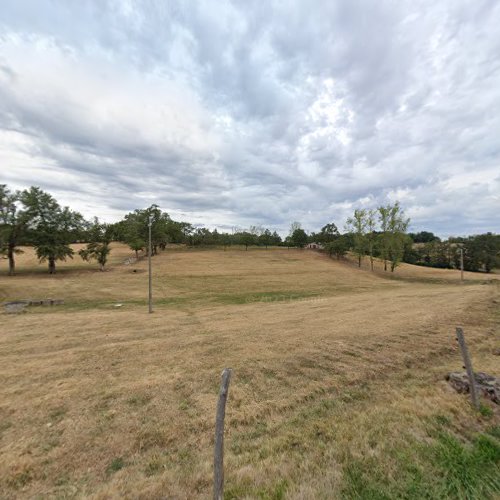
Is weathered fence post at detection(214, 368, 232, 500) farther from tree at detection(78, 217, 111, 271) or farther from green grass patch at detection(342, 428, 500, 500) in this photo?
tree at detection(78, 217, 111, 271)

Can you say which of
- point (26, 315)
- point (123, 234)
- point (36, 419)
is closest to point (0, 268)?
point (123, 234)

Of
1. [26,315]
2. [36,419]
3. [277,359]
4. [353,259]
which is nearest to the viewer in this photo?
[36,419]

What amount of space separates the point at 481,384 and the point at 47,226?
56.6m

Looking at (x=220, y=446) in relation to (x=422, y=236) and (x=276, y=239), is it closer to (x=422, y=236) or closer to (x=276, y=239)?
(x=276, y=239)

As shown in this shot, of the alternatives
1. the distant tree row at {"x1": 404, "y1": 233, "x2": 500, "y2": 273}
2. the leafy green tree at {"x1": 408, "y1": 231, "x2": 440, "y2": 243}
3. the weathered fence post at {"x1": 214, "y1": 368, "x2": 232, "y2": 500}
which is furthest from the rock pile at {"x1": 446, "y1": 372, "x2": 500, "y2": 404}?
the leafy green tree at {"x1": 408, "y1": 231, "x2": 440, "y2": 243}

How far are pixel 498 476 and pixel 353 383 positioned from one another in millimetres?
3944

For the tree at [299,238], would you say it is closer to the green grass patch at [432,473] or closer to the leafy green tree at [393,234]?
the leafy green tree at [393,234]

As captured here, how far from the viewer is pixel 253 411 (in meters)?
6.66

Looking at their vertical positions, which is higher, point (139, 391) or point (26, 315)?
point (139, 391)

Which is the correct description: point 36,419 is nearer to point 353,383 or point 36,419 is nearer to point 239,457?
point 239,457

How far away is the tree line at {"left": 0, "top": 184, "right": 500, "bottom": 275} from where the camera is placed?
42406 mm

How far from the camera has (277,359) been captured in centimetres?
996

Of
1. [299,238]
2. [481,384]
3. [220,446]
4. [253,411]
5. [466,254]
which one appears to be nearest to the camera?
[220,446]

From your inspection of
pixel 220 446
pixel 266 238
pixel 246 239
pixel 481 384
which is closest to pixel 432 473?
pixel 220 446
